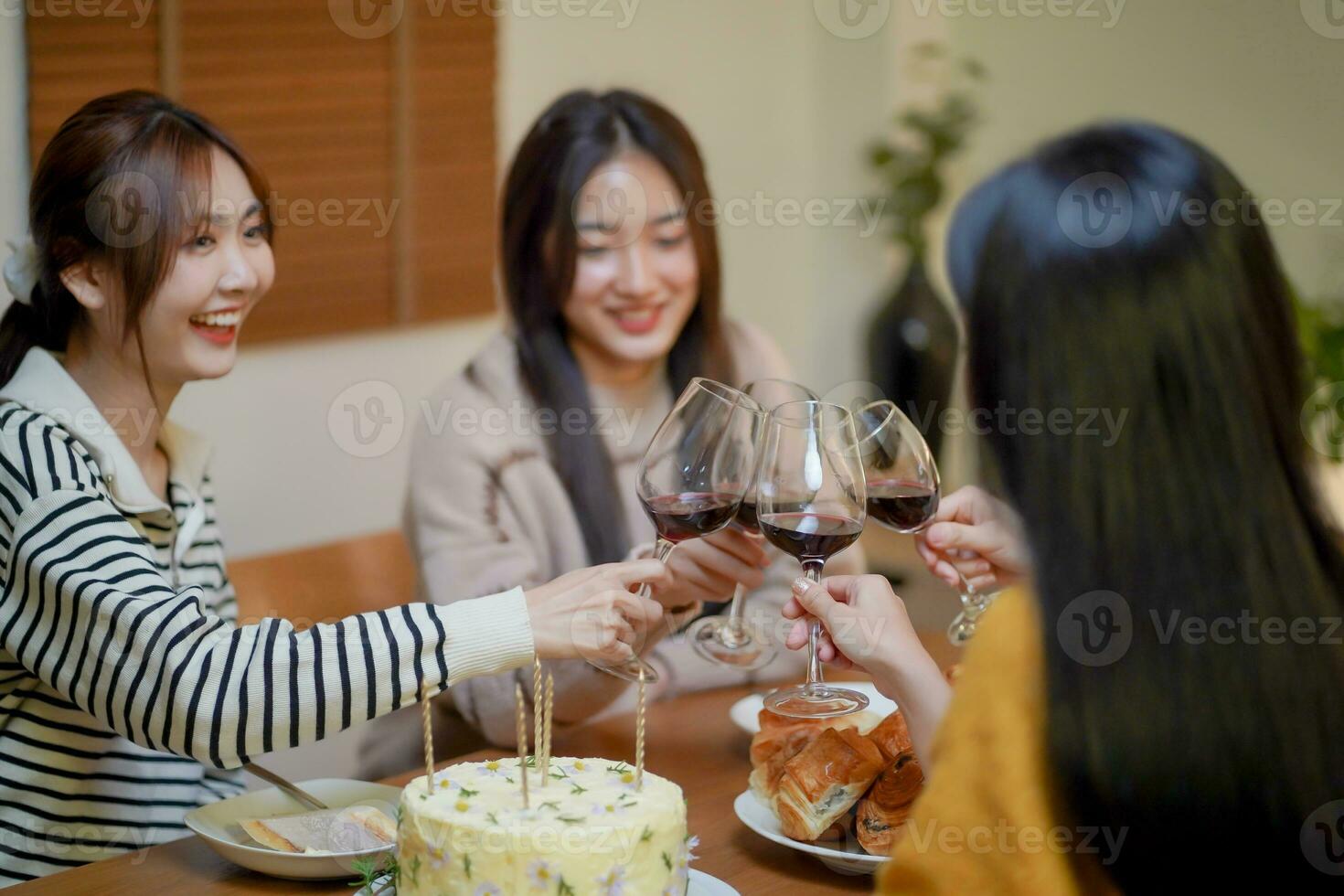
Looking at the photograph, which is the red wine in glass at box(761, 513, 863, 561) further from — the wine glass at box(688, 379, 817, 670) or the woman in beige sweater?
the woman in beige sweater

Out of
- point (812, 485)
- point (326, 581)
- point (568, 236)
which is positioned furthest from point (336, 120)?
point (812, 485)

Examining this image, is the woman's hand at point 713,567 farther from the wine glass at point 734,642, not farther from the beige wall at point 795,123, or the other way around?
the beige wall at point 795,123

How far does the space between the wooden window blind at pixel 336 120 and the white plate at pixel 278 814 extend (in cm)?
128

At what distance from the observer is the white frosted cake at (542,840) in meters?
1.01

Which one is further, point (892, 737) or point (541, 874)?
point (892, 737)

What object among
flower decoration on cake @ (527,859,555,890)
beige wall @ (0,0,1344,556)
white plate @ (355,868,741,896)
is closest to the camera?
flower decoration on cake @ (527,859,555,890)

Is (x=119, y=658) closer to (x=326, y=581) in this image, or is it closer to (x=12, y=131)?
(x=326, y=581)

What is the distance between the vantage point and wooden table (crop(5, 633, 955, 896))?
119cm

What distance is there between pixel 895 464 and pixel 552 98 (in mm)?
1866

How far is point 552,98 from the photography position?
298 cm

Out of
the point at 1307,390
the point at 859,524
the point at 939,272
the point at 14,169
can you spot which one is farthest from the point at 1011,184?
the point at 939,272

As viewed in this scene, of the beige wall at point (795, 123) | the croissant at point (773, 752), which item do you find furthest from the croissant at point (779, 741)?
the beige wall at point (795, 123)

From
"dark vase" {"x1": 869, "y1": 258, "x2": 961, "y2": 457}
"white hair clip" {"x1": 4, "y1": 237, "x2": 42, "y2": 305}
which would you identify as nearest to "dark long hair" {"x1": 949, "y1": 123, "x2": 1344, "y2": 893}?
"white hair clip" {"x1": 4, "y1": 237, "x2": 42, "y2": 305}

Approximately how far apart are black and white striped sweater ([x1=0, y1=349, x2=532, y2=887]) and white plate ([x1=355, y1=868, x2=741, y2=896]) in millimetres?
222
